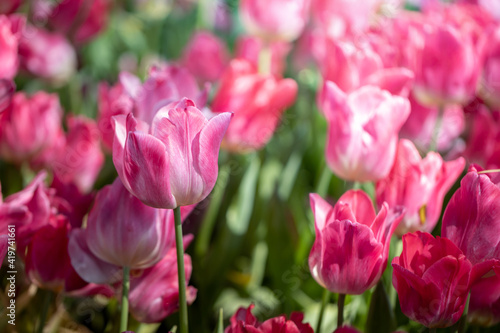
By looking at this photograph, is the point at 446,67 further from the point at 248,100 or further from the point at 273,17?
the point at 273,17

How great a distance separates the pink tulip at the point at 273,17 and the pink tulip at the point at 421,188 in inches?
21.7

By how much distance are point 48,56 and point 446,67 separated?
2.70ft

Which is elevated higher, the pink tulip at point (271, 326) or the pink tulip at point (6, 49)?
the pink tulip at point (6, 49)

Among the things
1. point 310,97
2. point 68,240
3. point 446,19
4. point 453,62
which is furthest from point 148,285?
point 310,97

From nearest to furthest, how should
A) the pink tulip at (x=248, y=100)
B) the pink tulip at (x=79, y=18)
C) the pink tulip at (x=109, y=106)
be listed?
1. the pink tulip at (x=109, y=106)
2. the pink tulip at (x=248, y=100)
3. the pink tulip at (x=79, y=18)

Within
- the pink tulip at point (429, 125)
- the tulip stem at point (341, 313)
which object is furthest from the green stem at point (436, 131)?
the tulip stem at point (341, 313)

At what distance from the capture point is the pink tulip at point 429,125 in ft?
3.14

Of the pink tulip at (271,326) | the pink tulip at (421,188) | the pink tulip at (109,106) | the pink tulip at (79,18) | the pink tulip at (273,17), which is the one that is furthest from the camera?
the pink tulip at (79,18)

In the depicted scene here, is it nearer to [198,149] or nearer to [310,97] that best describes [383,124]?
[198,149]

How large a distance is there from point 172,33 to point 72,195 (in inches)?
51.0

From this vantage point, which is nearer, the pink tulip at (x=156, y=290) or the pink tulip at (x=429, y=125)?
the pink tulip at (x=156, y=290)

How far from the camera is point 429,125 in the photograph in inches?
38.3

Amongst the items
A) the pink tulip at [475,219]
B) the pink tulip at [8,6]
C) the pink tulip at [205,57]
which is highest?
the pink tulip at [8,6]

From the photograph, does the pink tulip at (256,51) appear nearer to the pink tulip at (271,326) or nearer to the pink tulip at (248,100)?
the pink tulip at (248,100)
